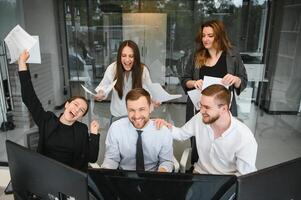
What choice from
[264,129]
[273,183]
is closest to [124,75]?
[273,183]

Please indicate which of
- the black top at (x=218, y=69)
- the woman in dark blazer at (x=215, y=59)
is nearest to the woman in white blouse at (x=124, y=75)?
the woman in dark blazer at (x=215, y=59)

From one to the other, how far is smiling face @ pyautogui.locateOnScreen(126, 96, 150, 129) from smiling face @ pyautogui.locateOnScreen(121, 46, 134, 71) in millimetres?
700

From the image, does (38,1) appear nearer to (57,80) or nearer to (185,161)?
(57,80)

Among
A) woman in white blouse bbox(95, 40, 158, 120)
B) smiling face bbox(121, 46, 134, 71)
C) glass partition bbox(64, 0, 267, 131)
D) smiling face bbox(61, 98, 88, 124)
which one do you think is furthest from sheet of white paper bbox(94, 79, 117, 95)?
glass partition bbox(64, 0, 267, 131)

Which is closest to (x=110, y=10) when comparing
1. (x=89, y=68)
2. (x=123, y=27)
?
(x=123, y=27)

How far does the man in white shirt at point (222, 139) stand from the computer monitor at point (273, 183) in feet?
1.44

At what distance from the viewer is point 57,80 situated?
4594 millimetres

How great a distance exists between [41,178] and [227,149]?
92cm

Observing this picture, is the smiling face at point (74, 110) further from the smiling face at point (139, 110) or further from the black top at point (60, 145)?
the smiling face at point (139, 110)

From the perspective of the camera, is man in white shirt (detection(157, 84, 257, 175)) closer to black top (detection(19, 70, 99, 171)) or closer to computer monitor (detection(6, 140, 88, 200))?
black top (detection(19, 70, 99, 171))

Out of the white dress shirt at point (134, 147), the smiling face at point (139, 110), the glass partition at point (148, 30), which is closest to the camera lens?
the smiling face at point (139, 110)

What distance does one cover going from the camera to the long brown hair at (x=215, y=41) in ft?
6.38

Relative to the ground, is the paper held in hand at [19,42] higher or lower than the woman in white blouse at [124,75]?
higher

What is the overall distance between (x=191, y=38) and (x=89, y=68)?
6.33 ft
